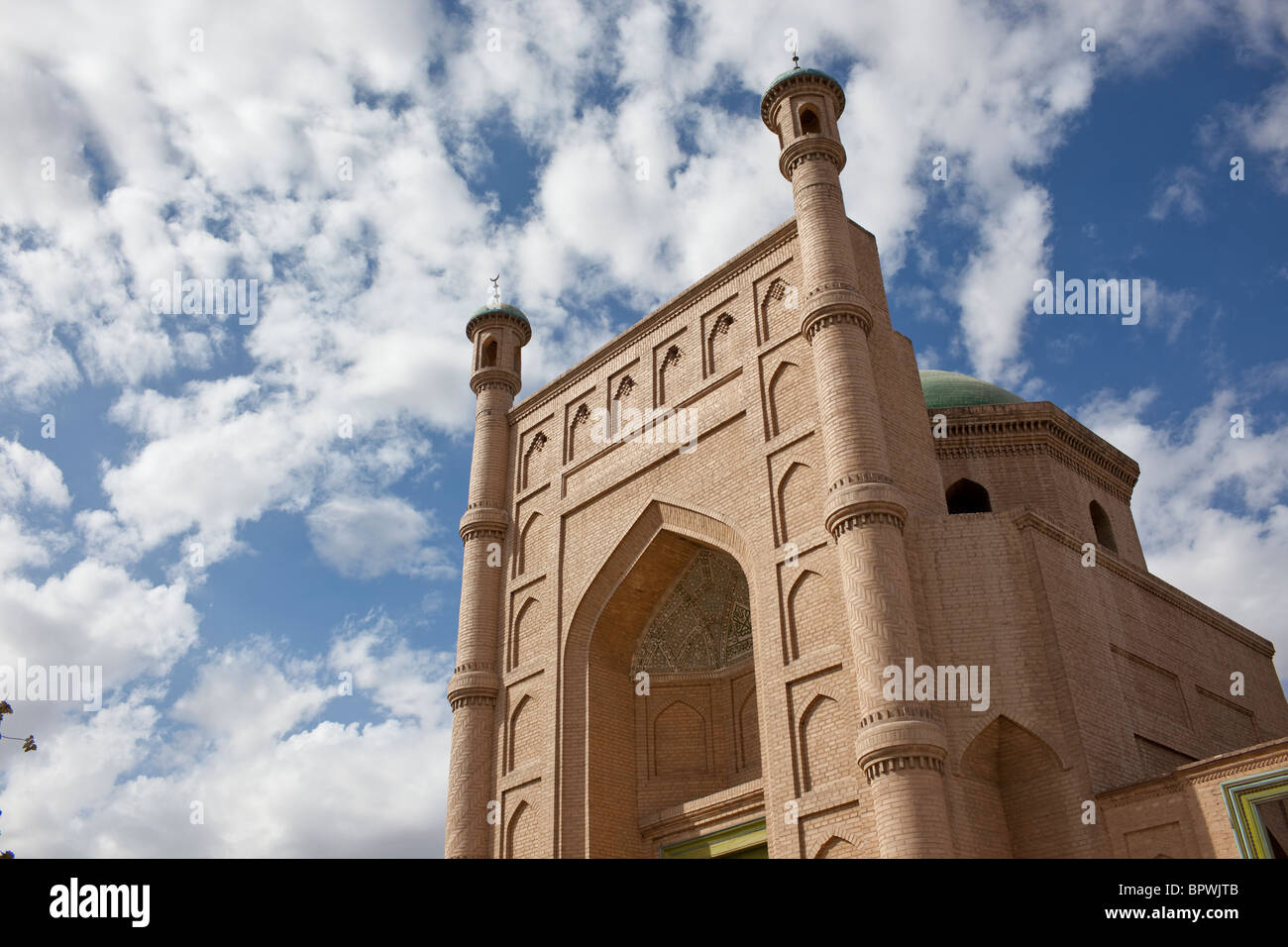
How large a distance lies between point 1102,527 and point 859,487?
6472 millimetres

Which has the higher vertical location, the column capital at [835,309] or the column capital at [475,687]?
the column capital at [835,309]

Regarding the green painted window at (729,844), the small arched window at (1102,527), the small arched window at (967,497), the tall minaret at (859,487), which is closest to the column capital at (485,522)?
the green painted window at (729,844)

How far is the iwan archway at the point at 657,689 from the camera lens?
510 inches

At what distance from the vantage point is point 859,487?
34.7ft

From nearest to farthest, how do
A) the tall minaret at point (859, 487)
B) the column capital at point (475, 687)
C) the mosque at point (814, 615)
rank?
the tall minaret at point (859, 487)
the mosque at point (814, 615)
the column capital at point (475, 687)

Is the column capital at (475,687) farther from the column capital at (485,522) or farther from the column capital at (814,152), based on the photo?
the column capital at (814,152)

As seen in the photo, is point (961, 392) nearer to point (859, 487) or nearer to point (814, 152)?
point (814, 152)

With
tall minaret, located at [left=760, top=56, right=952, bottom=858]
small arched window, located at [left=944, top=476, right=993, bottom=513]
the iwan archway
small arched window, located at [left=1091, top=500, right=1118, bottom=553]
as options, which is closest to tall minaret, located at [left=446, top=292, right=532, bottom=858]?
the iwan archway

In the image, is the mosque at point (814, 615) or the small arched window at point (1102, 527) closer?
the mosque at point (814, 615)

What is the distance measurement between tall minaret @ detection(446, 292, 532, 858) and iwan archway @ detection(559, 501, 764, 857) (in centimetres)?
139

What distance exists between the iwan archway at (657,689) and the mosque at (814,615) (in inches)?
1.4

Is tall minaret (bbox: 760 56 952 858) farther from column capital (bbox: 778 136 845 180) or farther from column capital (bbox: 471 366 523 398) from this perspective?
column capital (bbox: 471 366 523 398)

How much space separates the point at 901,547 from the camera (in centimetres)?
1041

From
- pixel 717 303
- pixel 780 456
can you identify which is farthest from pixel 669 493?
pixel 717 303
